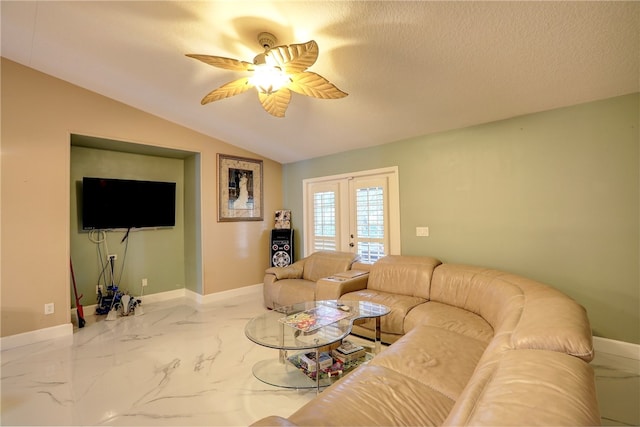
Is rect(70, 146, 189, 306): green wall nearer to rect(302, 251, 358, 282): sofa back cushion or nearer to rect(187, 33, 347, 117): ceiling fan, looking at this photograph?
rect(302, 251, 358, 282): sofa back cushion

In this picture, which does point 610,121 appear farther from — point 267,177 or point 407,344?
point 267,177

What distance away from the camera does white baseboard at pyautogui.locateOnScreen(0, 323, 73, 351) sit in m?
2.91

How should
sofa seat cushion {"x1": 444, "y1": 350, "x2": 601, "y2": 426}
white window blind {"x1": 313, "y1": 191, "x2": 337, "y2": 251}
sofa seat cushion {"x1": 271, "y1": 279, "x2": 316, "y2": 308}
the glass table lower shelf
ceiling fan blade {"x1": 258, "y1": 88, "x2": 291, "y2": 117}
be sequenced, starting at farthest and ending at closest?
white window blind {"x1": 313, "y1": 191, "x2": 337, "y2": 251} < sofa seat cushion {"x1": 271, "y1": 279, "x2": 316, "y2": 308} < ceiling fan blade {"x1": 258, "y1": 88, "x2": 291, "y2": 117} < the glass table lower shelf < sofa seat cushion {"x1": 444, "y1": 350, "x2": 601, "y2": 426}

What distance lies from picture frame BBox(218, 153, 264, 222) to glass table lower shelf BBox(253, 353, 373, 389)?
2726 mm

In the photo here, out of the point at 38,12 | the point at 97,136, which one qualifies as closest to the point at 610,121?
the point at 38,12

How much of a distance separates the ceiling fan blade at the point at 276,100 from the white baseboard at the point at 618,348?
3.54 m

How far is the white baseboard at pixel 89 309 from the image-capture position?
2.95 m

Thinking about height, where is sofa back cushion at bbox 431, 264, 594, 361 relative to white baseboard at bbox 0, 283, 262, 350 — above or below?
above

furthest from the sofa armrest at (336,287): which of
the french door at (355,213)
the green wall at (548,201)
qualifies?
the green wall at (548,201)

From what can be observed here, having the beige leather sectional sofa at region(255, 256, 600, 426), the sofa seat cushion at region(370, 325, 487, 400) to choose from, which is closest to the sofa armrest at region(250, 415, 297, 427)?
the beige leather sectional sofa at region(255, 256, 600, 426)

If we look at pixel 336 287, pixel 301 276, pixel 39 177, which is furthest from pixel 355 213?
pixel 39 177

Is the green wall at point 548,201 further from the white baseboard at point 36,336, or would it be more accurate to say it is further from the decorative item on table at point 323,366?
the white baseboard at point 36,336

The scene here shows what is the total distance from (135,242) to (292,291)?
8.90 ft

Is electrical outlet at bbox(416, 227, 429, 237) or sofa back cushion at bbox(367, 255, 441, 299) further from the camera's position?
electrical outlet at bbox(416, 227, 429, 237)
